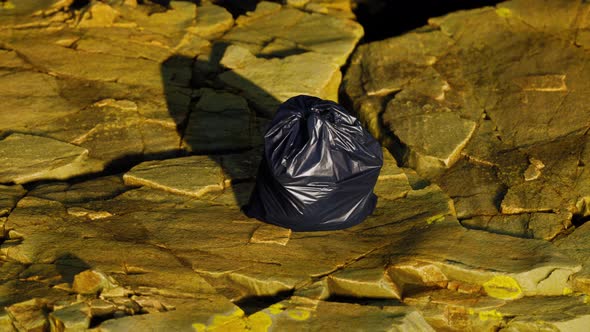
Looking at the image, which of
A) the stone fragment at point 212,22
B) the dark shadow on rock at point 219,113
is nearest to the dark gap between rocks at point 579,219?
the dark shadow on rock at point 219,113

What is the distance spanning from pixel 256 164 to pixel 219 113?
722 mm

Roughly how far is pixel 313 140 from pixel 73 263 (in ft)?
4.48

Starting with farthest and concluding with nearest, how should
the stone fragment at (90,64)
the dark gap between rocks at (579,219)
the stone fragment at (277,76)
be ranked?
the stone fragment at (90,64)
the stone fragment at (277,76)
the dark gap between rocks at (579,219)

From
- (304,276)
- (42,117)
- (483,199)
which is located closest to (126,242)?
(304,276)

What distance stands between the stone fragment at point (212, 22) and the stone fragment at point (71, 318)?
136 inches

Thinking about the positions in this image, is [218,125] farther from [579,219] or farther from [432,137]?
[579,219]

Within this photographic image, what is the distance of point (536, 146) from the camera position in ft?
16.9

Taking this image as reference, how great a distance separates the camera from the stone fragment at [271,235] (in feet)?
14.2

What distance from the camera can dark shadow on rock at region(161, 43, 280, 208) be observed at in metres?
5.08

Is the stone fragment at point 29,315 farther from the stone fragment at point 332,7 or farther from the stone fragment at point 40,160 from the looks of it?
the stone fragment at point 332,7

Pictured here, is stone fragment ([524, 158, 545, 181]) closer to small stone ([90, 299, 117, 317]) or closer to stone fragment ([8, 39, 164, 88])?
small stone ([90, 299, 117, 317])

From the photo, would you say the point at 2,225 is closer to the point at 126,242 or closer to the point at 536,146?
the point at 126,242

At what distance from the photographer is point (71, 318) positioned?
3.56 metres

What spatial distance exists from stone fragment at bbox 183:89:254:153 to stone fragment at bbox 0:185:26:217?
1.10m
